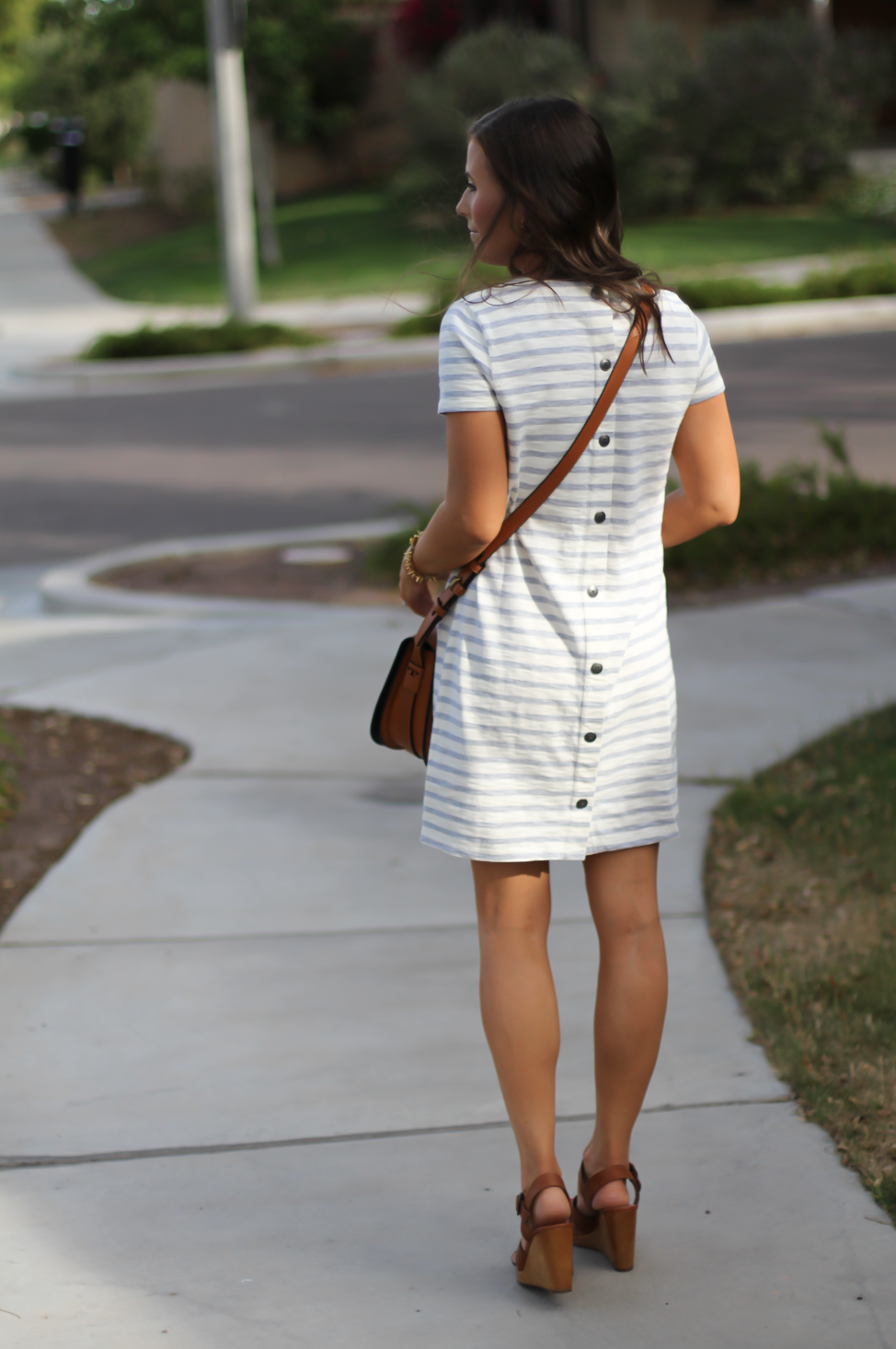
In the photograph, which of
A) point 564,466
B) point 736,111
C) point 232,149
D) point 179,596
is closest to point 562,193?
point 564,466

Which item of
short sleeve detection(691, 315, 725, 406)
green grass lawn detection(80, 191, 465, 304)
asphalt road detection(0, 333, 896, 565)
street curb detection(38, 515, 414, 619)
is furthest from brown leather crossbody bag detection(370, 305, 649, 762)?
green grass lawn detection(80, 191, 465, 304)

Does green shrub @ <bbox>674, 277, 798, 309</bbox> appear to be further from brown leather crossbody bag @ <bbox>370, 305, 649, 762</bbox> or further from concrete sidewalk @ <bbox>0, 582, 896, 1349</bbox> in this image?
brown leather crossbody bag @ <bbox>370, 305, 649, 762</bbox>

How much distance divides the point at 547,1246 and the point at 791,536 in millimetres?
5668

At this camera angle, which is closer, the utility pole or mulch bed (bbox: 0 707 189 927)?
mulch bed (bbox: 0 707 189 927)

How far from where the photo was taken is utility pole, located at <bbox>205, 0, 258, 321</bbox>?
1700 cm

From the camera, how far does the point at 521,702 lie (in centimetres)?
235

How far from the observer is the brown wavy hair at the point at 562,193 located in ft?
7.30

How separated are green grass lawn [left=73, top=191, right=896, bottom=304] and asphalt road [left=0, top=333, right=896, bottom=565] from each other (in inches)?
183

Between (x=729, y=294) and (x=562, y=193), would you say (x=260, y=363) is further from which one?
→ (x=562, y=193)

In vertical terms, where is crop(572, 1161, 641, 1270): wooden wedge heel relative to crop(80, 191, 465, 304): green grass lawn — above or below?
below

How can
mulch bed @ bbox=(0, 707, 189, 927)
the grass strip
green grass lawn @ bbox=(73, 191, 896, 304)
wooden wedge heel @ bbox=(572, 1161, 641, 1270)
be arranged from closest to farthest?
wooden wedge heel @ bbox=(572, 1161, 641, 1270), the grass strip, mulch bed @ bbox=(0, 707, 189, 927), green grass lawn @ bbox=(73, 191, 896, 304)

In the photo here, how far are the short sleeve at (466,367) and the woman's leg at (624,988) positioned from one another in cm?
74

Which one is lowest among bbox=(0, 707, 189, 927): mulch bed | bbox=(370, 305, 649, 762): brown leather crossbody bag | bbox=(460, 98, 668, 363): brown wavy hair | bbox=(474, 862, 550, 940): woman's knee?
bbox=(0, 707, 189, 927): mulch bed

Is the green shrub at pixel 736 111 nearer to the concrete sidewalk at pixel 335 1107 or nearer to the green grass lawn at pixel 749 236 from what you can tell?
the green grass lawn at pixel 749 236
